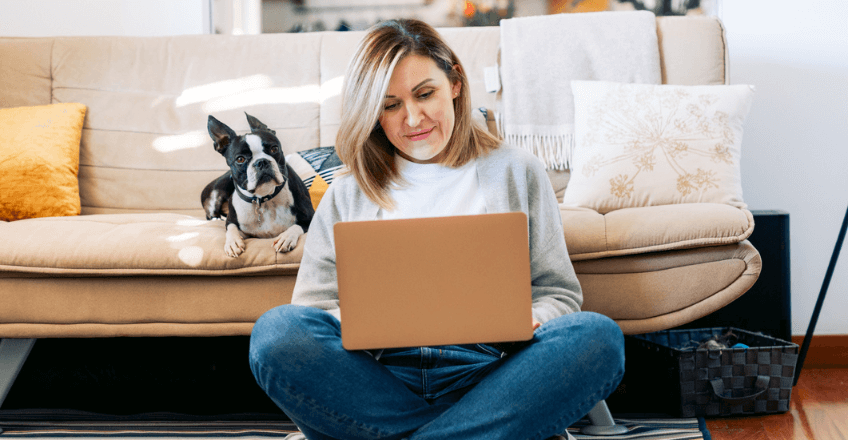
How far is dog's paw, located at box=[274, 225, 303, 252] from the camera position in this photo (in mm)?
1251

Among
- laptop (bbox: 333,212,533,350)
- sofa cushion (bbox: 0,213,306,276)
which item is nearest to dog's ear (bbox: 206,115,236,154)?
sofa cushion (bbox: 0,213,306,276)

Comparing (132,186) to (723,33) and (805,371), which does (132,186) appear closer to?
(723,33)

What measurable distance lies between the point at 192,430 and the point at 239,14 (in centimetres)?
159

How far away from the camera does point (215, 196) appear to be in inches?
59.0

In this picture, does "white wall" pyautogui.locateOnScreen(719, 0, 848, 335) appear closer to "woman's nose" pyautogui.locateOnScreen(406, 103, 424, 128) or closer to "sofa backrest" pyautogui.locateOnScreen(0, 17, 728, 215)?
"sofa backrest" pyautogui.locateOnScreen(0, 17, 728, 215)

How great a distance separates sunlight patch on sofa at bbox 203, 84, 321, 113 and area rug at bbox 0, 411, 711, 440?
3.05ft

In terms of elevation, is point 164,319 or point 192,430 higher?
point 164,319

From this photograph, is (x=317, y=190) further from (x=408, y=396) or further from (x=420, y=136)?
(x=408, y=396)

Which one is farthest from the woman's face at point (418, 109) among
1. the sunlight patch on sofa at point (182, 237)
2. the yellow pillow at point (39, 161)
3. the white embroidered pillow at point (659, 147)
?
the yellow pillow at point (39, 161)

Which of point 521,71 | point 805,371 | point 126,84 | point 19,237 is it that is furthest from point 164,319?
point 805,371

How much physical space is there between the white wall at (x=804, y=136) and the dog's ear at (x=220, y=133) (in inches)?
61.9

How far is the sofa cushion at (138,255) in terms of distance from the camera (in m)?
1.25

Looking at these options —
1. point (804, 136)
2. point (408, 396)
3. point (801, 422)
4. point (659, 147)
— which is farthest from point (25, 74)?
point (804, 136)

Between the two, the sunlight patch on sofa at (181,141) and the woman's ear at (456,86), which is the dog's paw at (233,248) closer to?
the woman's ear at (456,86)
